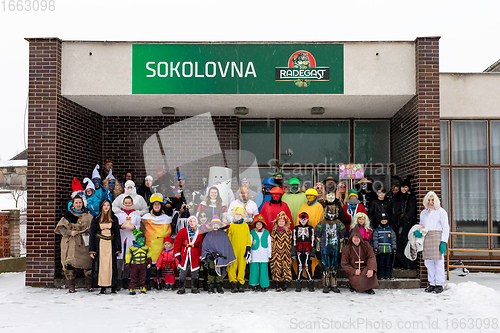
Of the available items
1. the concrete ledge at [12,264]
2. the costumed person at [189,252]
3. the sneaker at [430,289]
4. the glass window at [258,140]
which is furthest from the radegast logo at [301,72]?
the concrete ledge at [12,264]

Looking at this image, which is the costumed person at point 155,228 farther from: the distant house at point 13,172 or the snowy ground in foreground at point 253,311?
the distant house at point 13,172

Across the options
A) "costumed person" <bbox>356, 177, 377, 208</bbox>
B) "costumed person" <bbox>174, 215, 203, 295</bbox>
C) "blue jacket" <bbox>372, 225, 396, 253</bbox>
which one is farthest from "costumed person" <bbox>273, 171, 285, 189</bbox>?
"blue jacket" <bbox>372, 225, 396, 253</bbox>

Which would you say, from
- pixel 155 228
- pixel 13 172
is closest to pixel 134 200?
pixel 155 228

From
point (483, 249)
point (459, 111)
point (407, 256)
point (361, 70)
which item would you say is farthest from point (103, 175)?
point (483, 249)

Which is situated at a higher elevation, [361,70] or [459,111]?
[361,70]

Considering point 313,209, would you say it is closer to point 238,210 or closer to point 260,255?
point 260,255

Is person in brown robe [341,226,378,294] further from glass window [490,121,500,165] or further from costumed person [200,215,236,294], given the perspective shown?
glass window [490,121,500,165]

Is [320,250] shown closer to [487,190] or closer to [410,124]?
[410,124]

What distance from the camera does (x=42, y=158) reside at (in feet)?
28.0

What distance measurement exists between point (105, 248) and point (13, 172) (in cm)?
900

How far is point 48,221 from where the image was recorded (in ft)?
27.6

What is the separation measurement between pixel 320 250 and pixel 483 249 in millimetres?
4928

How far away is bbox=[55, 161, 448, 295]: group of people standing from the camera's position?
7.66 m

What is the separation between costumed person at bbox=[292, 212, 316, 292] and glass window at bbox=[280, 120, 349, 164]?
3450 mm
